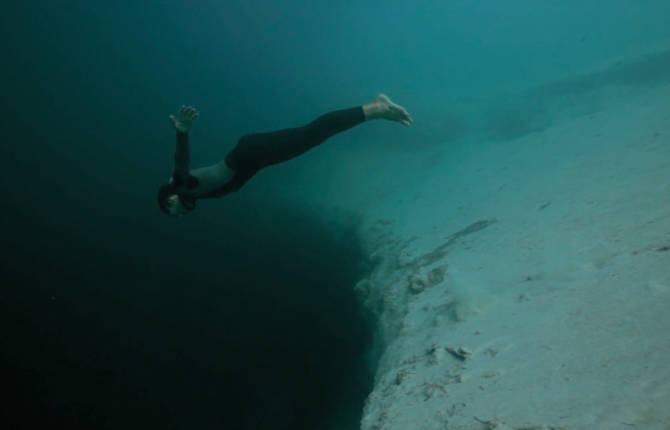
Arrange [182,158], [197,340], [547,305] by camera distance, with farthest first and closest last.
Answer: [197,340], [182,158], [547,305]

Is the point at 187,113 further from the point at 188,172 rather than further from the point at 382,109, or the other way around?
the point at 382,109

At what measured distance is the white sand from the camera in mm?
2086

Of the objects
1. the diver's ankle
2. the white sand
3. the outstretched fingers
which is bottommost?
the white sand

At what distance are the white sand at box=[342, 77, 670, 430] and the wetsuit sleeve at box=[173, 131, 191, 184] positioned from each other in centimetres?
334

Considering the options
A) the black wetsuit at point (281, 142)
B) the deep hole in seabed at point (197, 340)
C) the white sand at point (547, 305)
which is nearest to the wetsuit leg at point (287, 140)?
the black wetsuit at point (281, 142)

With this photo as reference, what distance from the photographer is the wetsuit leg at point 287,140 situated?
4.08 m

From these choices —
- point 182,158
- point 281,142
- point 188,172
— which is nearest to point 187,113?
point 182,158

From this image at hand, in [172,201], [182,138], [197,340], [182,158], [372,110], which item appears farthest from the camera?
[197,340]

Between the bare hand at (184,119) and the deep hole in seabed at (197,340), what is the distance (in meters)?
5.36

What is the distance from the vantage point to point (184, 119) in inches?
145

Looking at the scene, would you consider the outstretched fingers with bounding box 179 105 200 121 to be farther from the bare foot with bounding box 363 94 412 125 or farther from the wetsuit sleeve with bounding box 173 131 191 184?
the bare foot with bounding box 363 94 412 125

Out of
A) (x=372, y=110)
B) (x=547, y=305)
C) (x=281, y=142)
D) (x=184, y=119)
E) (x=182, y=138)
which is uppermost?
(x=372, y=110)

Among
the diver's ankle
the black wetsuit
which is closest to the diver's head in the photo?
the black wetsuit

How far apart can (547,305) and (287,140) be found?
128 inches
